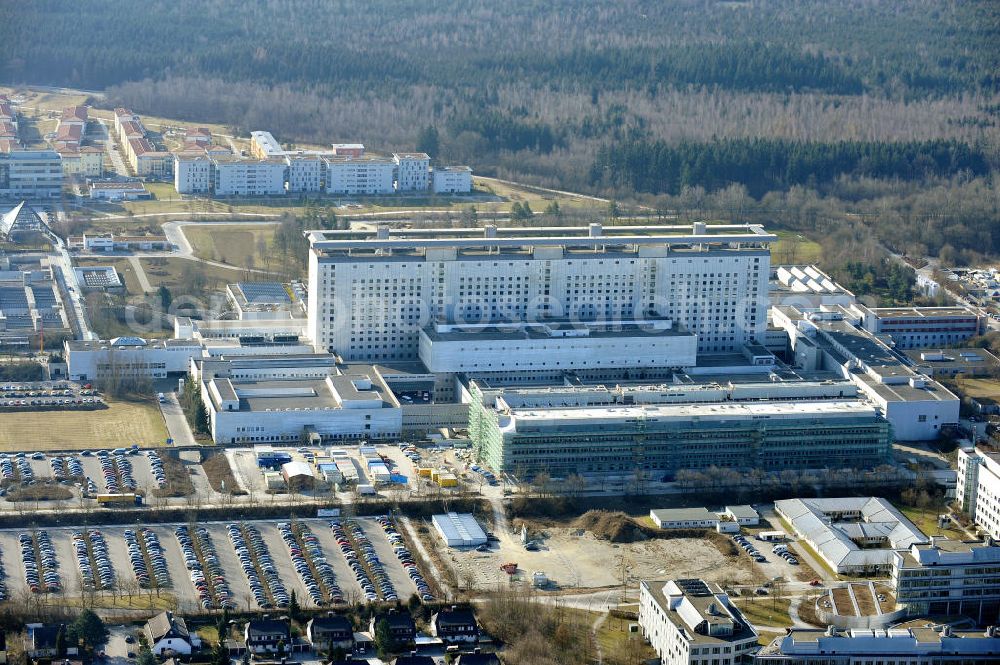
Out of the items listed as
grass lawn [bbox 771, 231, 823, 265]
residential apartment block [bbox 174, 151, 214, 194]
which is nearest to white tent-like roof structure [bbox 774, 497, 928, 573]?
grass lawn [bbox 771, 231, 823, 265]

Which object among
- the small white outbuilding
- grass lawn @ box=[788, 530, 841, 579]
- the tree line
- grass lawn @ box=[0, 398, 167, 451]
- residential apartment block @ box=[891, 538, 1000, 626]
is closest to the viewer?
residential apartment block @ box=[891, 538, 1000, 626]

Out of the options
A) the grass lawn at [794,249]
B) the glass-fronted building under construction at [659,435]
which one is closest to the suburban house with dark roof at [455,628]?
the glass-fronted building under construction at [659,435]

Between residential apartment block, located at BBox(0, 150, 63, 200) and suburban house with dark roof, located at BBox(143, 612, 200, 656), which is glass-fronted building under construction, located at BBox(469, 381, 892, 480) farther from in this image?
residential apartment block, located at BBox(0, 150, 63, 200)

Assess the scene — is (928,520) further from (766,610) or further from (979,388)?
(979,388)

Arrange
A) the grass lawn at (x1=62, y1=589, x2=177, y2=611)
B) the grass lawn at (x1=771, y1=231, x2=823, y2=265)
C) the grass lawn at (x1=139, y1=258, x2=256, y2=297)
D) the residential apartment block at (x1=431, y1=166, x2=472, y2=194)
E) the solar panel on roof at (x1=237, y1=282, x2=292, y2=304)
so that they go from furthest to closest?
the residential apartment block at (x1=431, y1=166, x2=472, y2=194)
the grass lawn at (x1=771, y1=231, x2=823, y2=265)
the grass lawn at (x1=139, y1=258, x2=256, y2=297)
the solar panel on roof at (x1=237, y1=282, x2=292, y2=304)
the grass lawn at (x1=62, y1=589, x2=177, y2=611)

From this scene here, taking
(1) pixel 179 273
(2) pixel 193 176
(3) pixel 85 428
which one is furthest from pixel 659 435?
(2) pixel 193 176

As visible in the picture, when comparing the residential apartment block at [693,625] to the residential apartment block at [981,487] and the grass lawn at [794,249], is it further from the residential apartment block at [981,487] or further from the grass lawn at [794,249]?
the grass lawn at [794,249]

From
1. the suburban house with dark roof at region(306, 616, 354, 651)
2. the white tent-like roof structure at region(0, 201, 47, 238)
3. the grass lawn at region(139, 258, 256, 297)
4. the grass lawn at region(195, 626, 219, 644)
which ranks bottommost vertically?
the grass lawn at region(195, 626, 219, 644)
